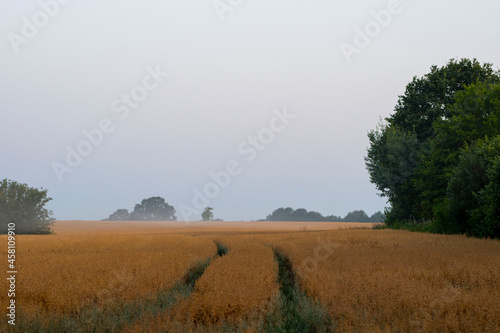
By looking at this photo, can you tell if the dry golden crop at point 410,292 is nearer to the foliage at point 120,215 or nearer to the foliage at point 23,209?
the foliage at point 23,209

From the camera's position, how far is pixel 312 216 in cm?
15700

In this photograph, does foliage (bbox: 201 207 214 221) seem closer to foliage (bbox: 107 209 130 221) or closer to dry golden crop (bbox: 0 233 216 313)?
foliage (bbox: 107 209 130 221)

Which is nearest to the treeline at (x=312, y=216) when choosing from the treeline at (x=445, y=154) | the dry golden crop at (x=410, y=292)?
the treeline at (x=445, y=154)

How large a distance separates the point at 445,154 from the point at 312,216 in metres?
124

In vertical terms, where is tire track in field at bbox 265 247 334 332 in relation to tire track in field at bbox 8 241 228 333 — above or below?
below

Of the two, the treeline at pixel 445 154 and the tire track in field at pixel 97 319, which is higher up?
the treeline at pixel 445 154

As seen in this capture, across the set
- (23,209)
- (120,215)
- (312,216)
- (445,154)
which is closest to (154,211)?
(120,215)

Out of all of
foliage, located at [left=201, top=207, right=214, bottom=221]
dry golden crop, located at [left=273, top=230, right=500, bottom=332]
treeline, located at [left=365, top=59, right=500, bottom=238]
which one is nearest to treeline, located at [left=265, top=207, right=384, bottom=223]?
foliage, located at [left=201, top=207, right=214, bottom=221]

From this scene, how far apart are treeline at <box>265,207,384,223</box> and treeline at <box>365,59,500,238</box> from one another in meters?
92.9

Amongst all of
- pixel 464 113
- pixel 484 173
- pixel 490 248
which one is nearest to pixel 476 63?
pixel 464 113

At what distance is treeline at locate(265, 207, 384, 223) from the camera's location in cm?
14362

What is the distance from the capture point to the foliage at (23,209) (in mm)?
49062

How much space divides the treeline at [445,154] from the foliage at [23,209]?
42.8 meters

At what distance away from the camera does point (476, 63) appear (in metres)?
41.8
